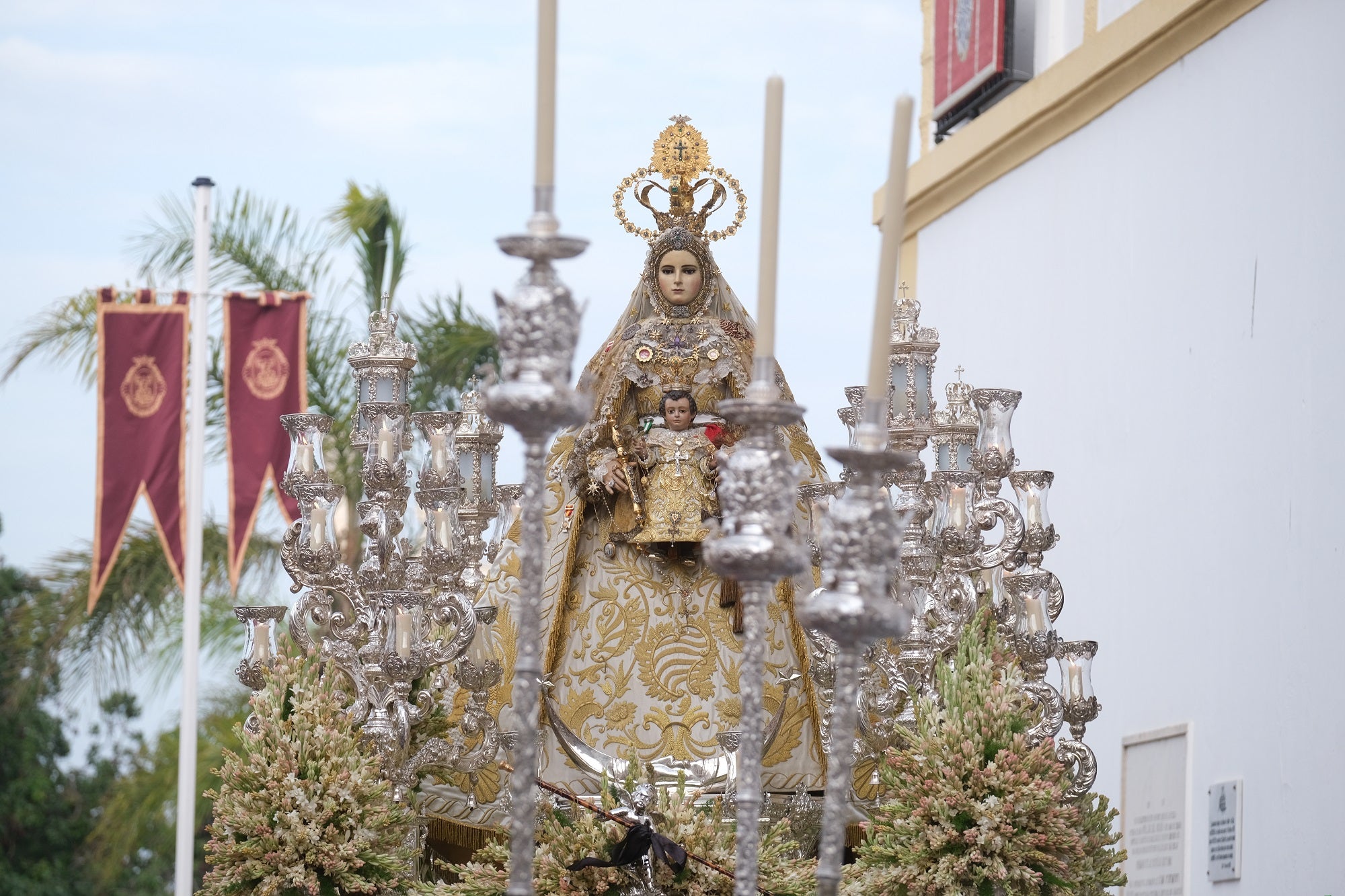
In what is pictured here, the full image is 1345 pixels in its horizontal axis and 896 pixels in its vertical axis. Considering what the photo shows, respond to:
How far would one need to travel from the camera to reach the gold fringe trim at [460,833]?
6.18 metres

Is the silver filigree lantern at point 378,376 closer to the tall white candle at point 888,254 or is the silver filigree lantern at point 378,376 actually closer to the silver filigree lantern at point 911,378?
the silver filigree lantern at point 911,378

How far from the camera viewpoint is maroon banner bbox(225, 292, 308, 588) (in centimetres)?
1091

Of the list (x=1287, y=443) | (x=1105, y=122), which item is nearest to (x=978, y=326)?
(x=1105, y=122)

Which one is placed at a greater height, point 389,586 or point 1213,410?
point 1213,410

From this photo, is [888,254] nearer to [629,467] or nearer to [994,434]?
[994,434]

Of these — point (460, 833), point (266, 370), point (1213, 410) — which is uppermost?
point (266, 370)

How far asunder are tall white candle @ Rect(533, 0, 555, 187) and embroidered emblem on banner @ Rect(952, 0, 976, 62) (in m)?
10.2

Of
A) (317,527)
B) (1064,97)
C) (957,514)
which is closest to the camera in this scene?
(317,527)

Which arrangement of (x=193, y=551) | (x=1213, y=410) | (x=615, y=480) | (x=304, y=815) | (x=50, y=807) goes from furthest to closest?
(x=50, y=807), (x=193, y=551), (x=1213, y=410), (x=615, y=480), (x=304, y=815)

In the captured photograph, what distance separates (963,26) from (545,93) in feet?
34.4

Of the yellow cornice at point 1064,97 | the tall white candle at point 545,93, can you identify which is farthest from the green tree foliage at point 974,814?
the yellow cornice at point 1064,97

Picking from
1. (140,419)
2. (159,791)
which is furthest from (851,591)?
(159,791)

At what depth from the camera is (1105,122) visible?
37.7 feet

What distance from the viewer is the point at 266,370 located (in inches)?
435
